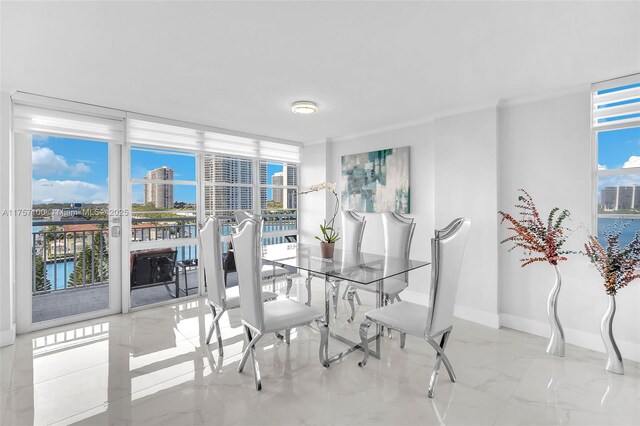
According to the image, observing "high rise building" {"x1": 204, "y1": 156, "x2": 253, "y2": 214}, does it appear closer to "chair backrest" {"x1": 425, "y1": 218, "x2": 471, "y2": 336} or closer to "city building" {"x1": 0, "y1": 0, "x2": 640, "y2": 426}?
"city building" {"x1": 0, "y1": 0, "x2": 640, "y2": 426}

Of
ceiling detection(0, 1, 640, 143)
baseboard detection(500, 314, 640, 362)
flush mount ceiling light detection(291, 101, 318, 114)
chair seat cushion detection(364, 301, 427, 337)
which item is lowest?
baseboard detection(500, 314, 640, 362)

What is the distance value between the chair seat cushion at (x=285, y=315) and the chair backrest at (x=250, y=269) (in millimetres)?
102

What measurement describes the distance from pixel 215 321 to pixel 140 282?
6.39 feet

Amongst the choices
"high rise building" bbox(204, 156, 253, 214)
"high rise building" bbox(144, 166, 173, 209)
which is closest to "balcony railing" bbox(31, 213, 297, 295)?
"high rise building" bbox(144, 166, 173, 209)

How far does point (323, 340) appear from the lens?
94.7 inches

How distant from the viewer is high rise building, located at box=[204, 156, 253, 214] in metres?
4.53

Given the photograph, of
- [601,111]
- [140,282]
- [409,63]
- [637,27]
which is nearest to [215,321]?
[140,282]

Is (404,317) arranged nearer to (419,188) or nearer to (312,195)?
(419,188)

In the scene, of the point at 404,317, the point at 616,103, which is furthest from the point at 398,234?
the point at 616,103

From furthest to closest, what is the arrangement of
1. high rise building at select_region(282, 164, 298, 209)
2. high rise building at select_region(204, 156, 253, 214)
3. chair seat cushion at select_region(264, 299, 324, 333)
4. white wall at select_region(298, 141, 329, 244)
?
high rise building at select_region(282, 164, 298, 209) → white wall at select_region(298, 141, 329, 244) → high rise building at select_region(204, 156, 253, 214) → chair seat cushion at select_region(264, 299, 324, 333)

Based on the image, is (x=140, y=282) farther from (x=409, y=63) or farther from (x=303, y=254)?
(x=409, y=63)

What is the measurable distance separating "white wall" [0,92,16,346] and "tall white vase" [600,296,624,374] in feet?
17.3

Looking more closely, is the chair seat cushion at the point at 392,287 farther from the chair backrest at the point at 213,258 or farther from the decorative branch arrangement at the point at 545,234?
the chair backrest at the point at 213,258

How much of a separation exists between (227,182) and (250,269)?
2.94 metres
